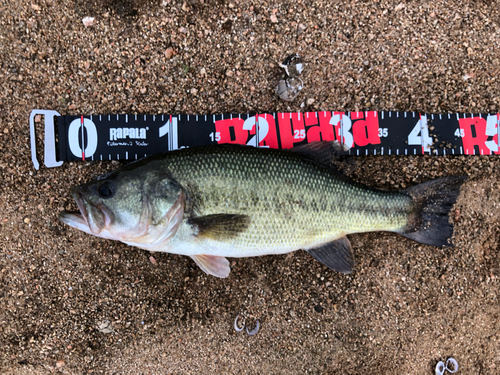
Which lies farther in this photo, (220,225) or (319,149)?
(319,149)

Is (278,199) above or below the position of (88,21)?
below

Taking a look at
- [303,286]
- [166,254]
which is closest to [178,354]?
[166,254]

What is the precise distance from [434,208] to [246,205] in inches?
60.9

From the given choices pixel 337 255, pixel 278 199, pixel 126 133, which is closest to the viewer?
pixel 278 199

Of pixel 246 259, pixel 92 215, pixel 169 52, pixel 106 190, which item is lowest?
pixel 246 259

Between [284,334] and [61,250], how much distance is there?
6.66 ft

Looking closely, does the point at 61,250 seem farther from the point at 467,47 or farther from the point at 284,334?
the point at 467,47

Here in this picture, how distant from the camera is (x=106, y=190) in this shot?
210cm

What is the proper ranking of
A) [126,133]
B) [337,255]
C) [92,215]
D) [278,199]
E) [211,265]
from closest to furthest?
1. [92,215]
2. [278,199]
3. [211,265]
4. [337,255]
5. [126,133]

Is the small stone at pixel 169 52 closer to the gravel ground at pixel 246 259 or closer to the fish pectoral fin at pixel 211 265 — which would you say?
the gravel ground at pixel 246 259

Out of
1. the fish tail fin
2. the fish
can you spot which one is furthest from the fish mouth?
the fish tail fin

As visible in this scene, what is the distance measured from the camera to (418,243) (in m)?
2.71

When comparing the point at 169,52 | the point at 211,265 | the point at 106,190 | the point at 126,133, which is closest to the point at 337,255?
the point at 211,265

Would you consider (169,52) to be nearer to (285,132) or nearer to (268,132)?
(268,132)
